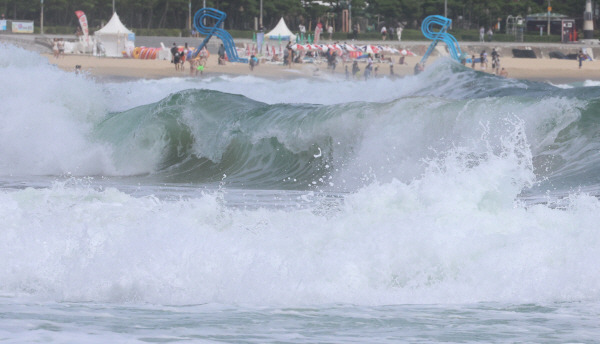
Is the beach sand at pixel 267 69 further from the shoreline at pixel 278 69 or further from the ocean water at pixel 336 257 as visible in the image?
the ocean water at pixel 336 257

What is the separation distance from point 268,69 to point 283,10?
28589 millimetres

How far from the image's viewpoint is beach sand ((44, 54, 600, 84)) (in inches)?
1829

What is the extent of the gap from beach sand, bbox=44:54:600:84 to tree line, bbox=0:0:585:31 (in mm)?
21637

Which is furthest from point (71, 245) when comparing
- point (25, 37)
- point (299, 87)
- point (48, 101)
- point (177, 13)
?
point (177, 13)

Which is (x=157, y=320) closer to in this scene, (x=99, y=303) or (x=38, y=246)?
(x=99, y=303)

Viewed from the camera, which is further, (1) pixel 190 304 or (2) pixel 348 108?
(2) pixel 348 108

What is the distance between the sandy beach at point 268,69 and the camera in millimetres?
46500

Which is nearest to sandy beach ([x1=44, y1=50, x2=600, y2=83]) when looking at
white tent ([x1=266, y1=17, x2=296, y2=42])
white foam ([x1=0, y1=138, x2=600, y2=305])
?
white tent ([x1=266, y1=17, x2=296, y2=42])

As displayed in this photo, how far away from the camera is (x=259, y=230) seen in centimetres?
788

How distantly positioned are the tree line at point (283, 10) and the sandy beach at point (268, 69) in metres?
21.6

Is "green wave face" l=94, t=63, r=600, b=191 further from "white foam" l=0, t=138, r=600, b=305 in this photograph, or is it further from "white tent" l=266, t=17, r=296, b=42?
"white tent" l=266, t=17, r=296, b=42

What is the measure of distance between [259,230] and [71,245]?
1598mm

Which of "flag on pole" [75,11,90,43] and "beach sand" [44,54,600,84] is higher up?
"flag on pole" [75,11,90,43]

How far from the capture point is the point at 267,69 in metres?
49.6
